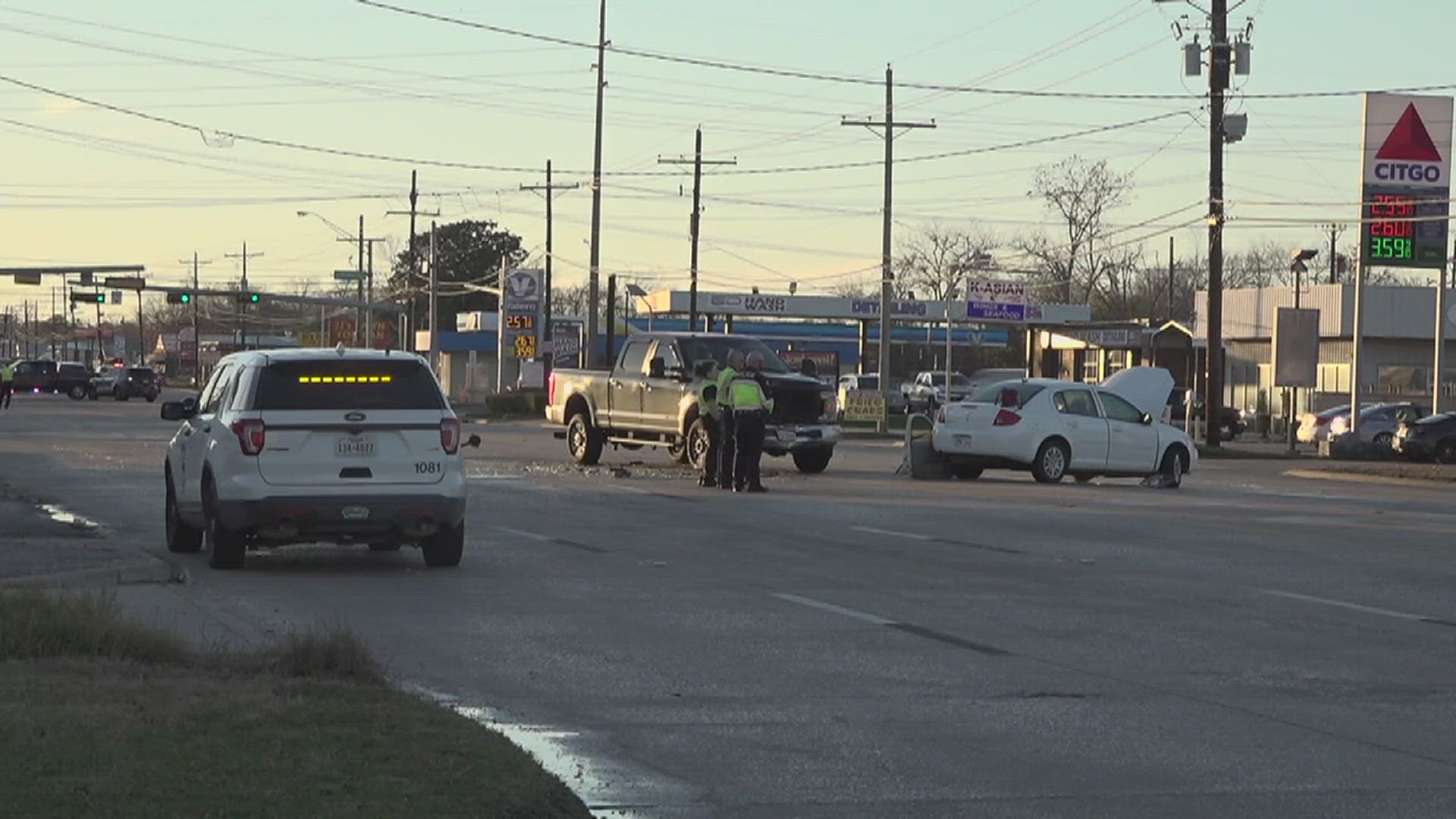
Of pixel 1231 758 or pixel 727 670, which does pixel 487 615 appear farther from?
pixel 1231 758

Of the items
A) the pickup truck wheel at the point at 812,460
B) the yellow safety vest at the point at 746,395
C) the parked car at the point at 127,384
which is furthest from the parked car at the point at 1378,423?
the parked car at the point at 127,384

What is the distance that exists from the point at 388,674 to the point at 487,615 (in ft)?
11.0

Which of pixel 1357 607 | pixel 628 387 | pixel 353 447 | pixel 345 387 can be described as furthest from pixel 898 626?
pixel 628 387

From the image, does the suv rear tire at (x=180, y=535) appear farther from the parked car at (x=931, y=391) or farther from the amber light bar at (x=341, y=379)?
the parked car at (x=931, y=391)

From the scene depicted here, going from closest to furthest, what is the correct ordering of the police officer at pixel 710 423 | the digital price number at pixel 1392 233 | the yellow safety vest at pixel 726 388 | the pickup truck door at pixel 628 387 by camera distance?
the yellow safety vest at pixel 726 388, the police officer at pixel 710 423, the pickup truck door at pixel 628 387, the digital price number at pixel 1392 233

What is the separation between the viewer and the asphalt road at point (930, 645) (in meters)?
9.23

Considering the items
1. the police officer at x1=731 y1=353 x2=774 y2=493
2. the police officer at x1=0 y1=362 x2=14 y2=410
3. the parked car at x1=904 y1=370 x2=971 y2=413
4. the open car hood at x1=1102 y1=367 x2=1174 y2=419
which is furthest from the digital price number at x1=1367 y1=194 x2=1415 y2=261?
the police officer at x1=0 y1=362 x2=14 y2=410

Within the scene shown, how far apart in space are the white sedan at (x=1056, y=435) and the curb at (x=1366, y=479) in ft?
18.2

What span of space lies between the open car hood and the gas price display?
1057 centimetres

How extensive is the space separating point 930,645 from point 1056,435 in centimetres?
2026

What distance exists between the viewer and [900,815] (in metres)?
8.44

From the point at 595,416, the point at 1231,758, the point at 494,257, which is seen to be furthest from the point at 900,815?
the point at 494,257

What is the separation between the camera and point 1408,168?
47.2 m

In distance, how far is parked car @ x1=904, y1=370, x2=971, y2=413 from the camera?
7738 cm
